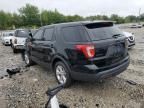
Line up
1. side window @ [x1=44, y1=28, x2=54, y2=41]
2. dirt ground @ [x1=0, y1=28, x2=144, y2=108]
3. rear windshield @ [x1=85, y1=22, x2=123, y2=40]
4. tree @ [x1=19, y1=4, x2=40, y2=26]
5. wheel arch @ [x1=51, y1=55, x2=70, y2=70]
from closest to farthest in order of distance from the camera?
1. dirt ground @ [x1=0, y1=28, x2=144, y2=108]
2. rear windshield @ [x1=85, y1=22, x2=123, y2=40]
3. wheel arch @ [x1=51, y1=55, x2=70, y2=70]
4. side window @ [x1=44, y1=28, x2=54, y2=41]
5. tree @ [x1=19, y1=4, x2=40, y2=26]

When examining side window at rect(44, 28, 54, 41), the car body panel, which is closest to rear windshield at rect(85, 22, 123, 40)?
the car body panel

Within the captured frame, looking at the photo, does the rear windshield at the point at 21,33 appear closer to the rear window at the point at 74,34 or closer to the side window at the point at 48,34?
the side window at the point at 48,34

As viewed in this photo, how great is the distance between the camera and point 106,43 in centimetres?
436

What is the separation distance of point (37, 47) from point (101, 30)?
8.59ft

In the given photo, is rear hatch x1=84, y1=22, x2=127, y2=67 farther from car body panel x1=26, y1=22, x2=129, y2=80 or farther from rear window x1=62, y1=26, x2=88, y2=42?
rear window x1=62, y1=26, x2=88, y2=42

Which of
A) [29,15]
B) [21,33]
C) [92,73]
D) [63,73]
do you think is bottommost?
[63,73]

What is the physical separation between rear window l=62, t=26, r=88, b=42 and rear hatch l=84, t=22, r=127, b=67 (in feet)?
0.46

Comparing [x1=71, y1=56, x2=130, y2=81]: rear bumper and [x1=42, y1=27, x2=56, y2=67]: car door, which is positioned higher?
[x1=42, y1=27, x2=56, y2=67]: car door

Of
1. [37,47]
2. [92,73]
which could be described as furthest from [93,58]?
[37,47]

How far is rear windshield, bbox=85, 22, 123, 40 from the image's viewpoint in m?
4.45

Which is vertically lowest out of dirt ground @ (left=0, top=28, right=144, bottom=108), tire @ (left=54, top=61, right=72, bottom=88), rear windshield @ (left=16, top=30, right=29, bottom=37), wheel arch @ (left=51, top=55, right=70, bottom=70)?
dirt ground @ (left=0, top=28, right=144, bottom=108)

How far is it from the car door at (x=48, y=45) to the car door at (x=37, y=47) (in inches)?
12.1

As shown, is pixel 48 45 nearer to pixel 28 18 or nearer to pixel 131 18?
pixel 28 18

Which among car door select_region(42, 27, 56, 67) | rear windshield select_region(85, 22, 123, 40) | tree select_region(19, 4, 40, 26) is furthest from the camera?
tree select_region(19, 4, 40, 26)
